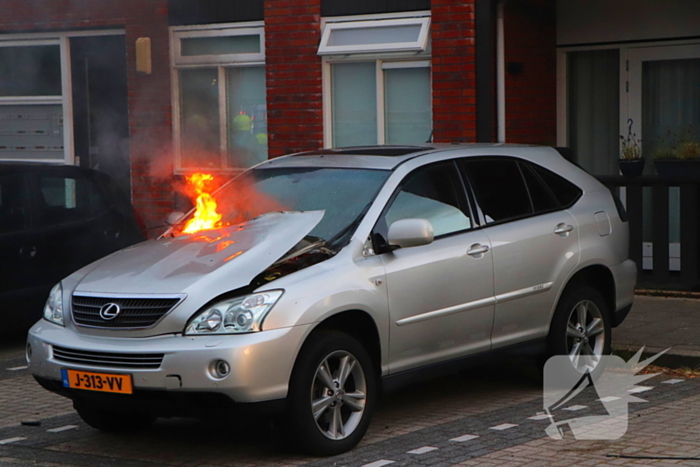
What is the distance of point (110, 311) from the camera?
6.04 metres

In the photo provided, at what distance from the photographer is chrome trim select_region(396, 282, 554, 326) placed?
6.55 meters

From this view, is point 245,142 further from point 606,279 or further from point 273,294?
point 273,294

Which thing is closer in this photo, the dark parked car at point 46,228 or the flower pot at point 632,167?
the dark parked car at point 46,228

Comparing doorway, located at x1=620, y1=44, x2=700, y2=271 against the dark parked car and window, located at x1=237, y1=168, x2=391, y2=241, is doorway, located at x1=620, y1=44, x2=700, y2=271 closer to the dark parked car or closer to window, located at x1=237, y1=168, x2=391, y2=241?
the dark parked car

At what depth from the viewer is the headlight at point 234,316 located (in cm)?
577

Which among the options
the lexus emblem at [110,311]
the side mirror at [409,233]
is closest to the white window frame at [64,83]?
the lexus emblem at [110,311]

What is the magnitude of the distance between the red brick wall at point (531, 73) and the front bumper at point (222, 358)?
274 inches

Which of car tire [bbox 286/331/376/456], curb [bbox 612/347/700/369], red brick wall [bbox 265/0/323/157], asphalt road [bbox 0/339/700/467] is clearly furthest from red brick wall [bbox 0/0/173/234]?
car tire [bbox 286/331/376/456]

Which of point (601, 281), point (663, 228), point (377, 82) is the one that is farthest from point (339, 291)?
point (377, 82)

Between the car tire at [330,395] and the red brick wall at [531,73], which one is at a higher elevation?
the red brick wall at [531,73]

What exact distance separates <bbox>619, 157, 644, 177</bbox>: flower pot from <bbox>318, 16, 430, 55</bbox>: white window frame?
98.1 inches

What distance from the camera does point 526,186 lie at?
762 cm

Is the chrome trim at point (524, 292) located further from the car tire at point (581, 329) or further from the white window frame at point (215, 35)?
the white window frame at point (215, 35)

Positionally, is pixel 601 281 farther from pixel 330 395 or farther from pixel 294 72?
pixel 294 72
